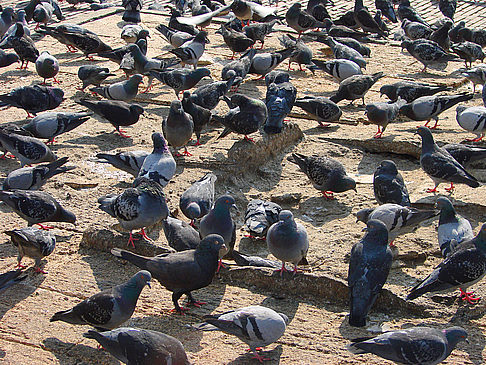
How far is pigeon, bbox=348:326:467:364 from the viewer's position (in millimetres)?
4441

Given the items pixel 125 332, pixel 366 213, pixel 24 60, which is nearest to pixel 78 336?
pixel 125 332

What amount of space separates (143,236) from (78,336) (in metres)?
1.59

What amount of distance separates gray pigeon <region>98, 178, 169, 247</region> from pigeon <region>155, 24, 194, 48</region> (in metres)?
6.82

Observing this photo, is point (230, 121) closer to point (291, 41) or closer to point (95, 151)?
point (95, 151)

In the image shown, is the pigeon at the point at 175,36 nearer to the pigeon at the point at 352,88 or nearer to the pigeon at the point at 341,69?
the pigeon at the point at 341,69

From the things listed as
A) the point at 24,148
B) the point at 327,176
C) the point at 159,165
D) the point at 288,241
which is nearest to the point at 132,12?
the point at 24,148

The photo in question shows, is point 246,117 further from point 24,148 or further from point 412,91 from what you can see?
point 412,91

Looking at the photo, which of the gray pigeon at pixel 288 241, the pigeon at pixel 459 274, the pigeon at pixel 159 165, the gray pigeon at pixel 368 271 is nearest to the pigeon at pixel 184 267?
the gray pigeon at pixel 288 241

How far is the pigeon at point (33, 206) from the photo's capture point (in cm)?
621

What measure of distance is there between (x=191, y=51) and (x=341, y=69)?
2646 mm

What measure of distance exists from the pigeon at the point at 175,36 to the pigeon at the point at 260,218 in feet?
21.3

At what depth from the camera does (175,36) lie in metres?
12.7

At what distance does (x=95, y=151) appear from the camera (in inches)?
330

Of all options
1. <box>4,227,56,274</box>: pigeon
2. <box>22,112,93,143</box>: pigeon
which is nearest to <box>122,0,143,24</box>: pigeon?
<box>22,112,93,143</box>: pigeon
